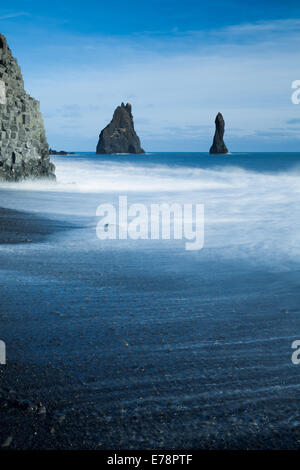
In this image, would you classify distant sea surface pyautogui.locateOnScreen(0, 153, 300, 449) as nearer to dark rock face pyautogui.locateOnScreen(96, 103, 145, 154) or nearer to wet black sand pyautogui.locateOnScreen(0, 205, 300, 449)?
wet black sand pyautogui.locateOnScreen(0, 205, 300, 449)

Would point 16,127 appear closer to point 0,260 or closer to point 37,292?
point 0,260

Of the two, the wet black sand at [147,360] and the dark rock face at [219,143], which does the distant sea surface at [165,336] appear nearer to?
the wet black sand at [147,360]

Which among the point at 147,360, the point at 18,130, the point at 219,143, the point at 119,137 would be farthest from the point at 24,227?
the point at 119,137

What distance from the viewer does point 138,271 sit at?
526 centimetres

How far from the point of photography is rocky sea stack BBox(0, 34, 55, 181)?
18859mm

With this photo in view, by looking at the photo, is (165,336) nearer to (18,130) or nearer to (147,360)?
(147,360)

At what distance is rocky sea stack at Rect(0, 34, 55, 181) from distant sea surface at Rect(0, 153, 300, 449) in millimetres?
13625

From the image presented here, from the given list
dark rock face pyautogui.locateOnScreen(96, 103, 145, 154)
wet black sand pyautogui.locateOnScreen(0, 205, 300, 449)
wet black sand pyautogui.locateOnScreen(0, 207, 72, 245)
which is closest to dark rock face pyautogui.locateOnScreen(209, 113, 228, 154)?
dark rock face pyautogui.locateOnScreen(96, 103, 145, 154)

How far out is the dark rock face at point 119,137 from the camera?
143625mm

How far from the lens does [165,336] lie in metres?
3.27

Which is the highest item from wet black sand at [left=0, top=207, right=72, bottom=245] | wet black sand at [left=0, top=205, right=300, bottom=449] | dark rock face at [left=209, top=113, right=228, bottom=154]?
dark rock face at [left=209, top=113, right=228, bottom=154]

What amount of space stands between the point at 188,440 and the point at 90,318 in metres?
1.72

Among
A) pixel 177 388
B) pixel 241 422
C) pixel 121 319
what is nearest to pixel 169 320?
pixel 121 319
